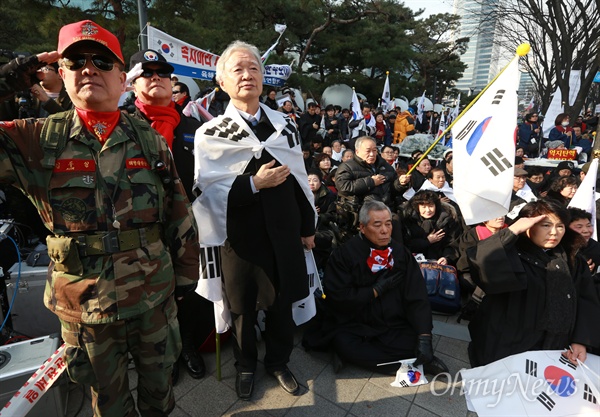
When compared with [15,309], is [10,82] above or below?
above

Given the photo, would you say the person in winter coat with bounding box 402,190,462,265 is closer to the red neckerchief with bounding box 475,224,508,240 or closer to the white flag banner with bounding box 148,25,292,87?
the red neckerchief with bounding box 475,224,508,240

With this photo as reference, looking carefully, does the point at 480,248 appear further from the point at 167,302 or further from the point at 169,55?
the point at 169,55

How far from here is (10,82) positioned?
4.91 feet

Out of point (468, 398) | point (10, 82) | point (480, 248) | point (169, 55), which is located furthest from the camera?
point (169, 55)

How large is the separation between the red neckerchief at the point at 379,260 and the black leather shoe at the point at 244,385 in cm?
124

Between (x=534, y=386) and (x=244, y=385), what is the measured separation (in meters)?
1.95

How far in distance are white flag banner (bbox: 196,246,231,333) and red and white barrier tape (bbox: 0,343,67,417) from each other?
2.78ft

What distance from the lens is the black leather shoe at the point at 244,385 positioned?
2.54 metres

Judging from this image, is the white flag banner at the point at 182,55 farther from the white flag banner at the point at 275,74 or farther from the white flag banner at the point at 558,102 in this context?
the white flag banner at the point at 558,102

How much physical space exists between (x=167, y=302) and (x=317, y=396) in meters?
1.41

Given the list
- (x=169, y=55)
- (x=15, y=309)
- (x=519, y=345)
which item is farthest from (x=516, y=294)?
(x=169, y=55)

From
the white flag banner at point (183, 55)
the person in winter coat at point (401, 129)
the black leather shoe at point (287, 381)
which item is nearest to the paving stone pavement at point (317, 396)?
the black leather shoe at point (287, 381)

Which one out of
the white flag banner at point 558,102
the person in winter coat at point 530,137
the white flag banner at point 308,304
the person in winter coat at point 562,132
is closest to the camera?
the white flag banner at point 308,304

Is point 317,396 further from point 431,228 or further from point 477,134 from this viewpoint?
point 431,228
